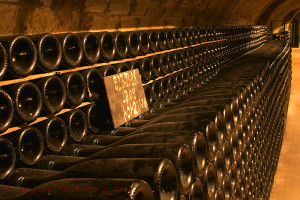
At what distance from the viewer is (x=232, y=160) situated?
212cm

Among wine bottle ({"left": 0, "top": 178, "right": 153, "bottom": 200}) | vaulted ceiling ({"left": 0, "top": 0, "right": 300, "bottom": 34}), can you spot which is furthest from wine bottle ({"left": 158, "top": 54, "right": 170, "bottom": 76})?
wine bottle ({"left": 0, "top": 178, "right": 153, "bottom": 200})

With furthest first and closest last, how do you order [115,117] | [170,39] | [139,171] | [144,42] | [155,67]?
[170,39], [155,67], [144,42], [115,117], [139,171]

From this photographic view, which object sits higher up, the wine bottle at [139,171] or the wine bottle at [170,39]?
the wine bottle at [170,39]

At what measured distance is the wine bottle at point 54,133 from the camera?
6.21ft

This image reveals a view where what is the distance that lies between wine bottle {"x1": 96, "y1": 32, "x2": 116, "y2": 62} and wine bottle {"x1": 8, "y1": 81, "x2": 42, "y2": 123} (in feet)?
2.82

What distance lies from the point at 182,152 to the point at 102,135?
127 cm

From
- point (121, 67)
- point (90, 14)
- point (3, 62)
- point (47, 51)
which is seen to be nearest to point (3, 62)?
point (3, 62)

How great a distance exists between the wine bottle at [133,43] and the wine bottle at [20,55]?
1.28 meters

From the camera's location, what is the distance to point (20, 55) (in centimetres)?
182

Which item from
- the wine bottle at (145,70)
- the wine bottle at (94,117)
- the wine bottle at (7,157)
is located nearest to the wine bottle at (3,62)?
the wine bottle at (7,157)

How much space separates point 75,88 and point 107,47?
0.63 meters

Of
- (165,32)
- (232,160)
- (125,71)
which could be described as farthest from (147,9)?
(232,160)

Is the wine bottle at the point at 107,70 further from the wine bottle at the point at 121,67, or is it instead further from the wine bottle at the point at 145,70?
the wine bottle at the point at 145,70

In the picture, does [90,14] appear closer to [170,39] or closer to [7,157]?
[170,39]
